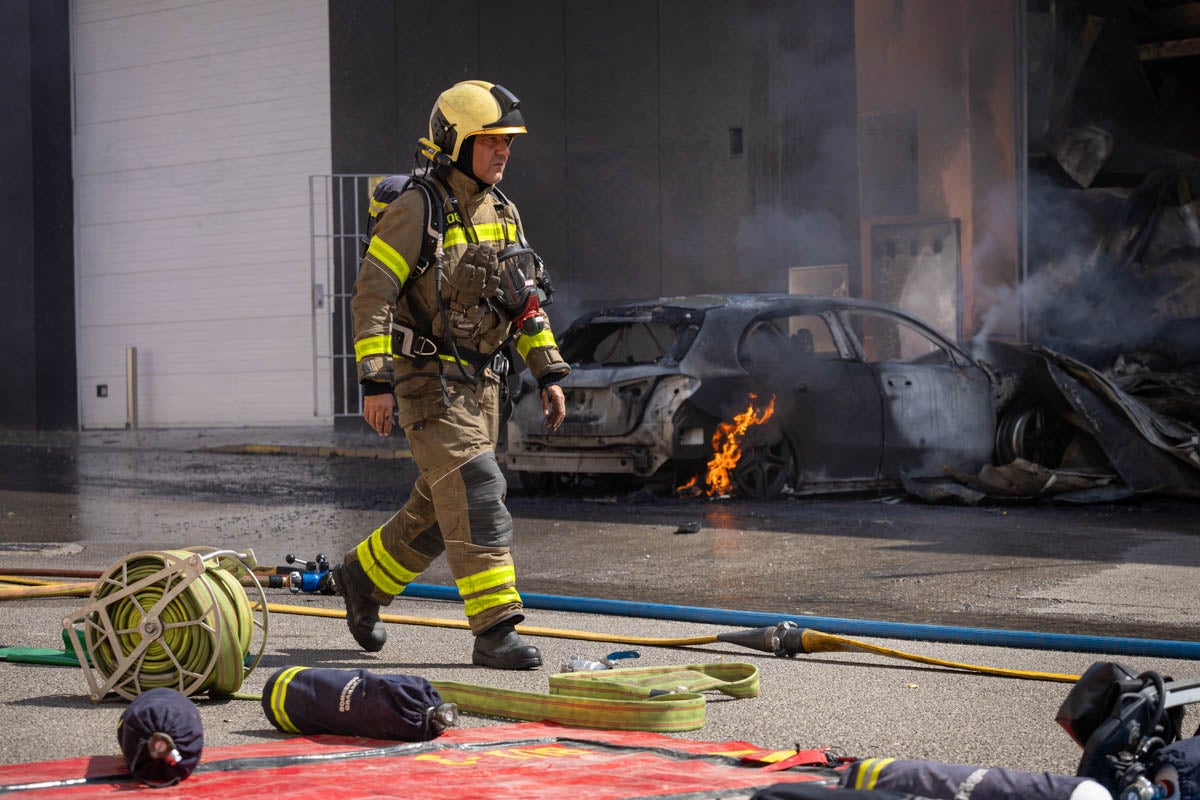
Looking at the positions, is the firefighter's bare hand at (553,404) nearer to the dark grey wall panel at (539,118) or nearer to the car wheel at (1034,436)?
the car wheel at (1034,436)

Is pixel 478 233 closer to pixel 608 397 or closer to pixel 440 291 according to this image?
pixel 440 291

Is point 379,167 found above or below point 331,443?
above

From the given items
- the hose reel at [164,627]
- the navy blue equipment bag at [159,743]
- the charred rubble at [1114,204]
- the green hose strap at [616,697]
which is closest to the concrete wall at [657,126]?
the charred rubble at [1114,204]

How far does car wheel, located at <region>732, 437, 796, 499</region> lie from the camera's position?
37.0 ft

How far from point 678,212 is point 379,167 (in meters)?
4.70

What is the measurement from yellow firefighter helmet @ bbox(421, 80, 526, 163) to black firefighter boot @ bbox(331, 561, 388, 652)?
4.89 ft

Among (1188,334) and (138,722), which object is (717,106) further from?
(138,722)

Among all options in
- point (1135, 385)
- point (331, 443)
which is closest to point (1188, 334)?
point (1135, 385)

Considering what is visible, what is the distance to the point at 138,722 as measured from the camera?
3.51m

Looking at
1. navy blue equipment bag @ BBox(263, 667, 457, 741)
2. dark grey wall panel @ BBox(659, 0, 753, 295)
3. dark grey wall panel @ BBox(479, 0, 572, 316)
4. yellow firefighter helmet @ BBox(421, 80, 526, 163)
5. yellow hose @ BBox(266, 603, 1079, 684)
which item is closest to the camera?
navy blue equipment bag @ BBox(263, 667, 457, 741)

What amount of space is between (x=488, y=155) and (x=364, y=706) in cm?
224

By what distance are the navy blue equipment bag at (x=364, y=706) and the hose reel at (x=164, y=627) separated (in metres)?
0.49

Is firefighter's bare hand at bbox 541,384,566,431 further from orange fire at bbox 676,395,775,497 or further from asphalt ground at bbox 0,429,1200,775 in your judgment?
orange fire at bbox 676,395,775,497

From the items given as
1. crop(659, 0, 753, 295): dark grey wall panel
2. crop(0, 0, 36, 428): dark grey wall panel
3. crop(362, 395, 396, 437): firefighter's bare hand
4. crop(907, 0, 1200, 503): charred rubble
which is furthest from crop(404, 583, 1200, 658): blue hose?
crop(0, 0, 36, 428): dark grey wall panel
